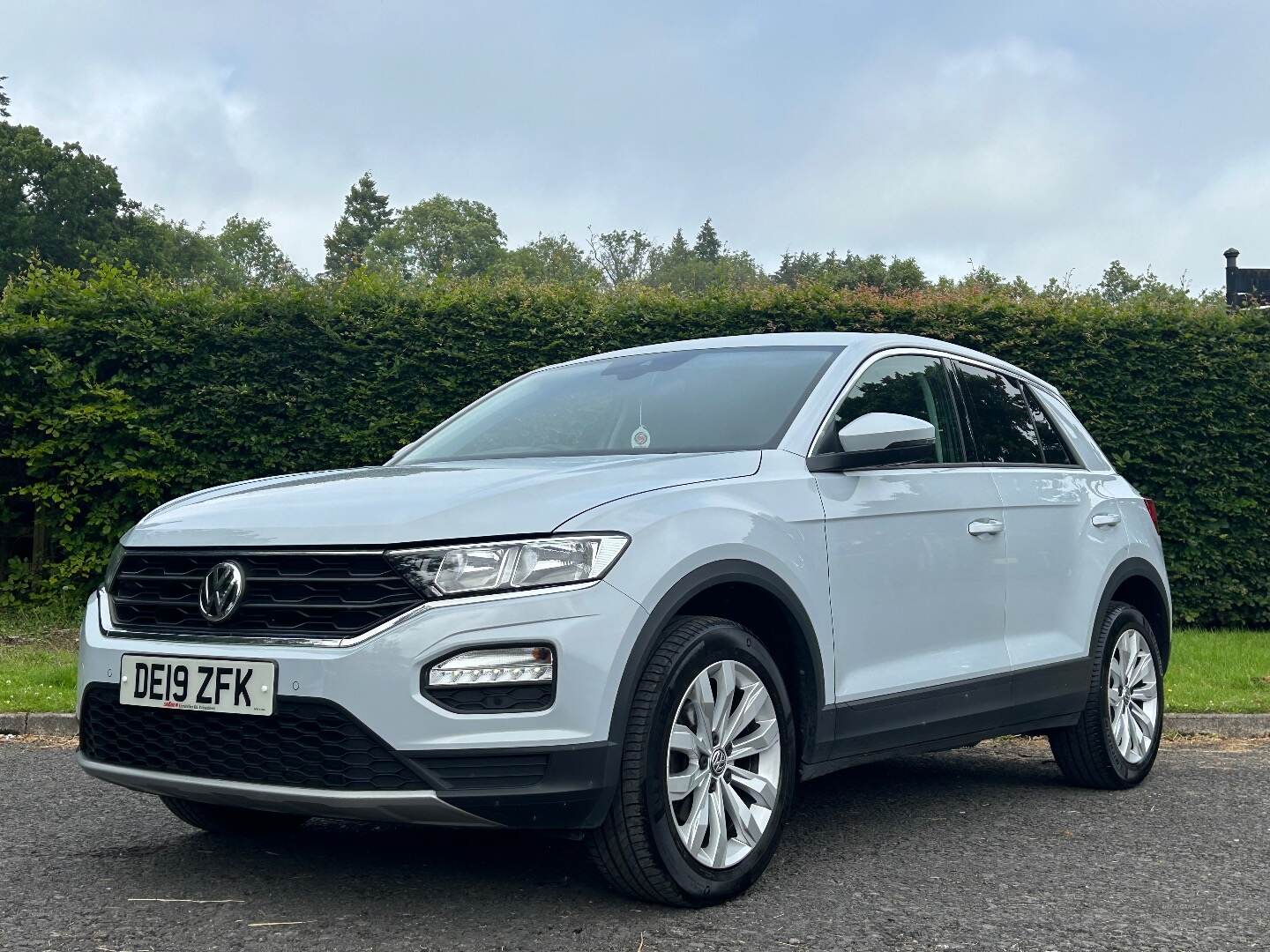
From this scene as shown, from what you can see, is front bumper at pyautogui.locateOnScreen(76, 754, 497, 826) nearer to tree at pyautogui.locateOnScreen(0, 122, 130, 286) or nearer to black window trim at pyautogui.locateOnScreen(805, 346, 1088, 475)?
black window trim at pyautogui.locateOnScreen(805, 346, 1088, 475)

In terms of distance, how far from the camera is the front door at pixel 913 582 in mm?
4668

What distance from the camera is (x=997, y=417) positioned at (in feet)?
19.7

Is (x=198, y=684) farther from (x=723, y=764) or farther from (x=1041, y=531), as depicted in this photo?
(x=1041, y=531)

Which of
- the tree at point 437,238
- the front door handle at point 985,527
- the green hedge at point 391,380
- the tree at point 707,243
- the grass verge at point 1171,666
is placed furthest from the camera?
the tree at point 707,243

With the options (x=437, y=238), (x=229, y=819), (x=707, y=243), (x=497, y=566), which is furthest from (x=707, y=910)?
(x=707, y=243)

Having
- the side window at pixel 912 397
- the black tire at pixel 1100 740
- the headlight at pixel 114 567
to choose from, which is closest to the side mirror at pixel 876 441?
the side window at pixel 912 397

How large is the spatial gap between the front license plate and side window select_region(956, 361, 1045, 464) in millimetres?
3117

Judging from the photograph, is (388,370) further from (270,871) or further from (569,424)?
(270,871)

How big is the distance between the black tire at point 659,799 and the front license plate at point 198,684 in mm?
966

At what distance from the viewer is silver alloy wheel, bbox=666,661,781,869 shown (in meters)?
4.02

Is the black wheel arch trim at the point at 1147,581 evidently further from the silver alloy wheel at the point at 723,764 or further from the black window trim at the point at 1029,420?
the silver alloy wheel at the point at 723,764

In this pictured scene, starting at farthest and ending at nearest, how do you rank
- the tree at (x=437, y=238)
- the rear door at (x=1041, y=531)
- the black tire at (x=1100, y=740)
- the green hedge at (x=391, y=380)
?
1. the tree at (x=437, y=238)
2. the green hedge at (x=391, y=380)
3. the black tire at (x=1100, y=740)
4. the rear door at (x=1041, y=531)

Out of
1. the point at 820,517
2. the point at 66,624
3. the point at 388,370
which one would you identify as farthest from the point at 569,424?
the point at 66,624

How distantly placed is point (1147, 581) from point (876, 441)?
2.48 metres
